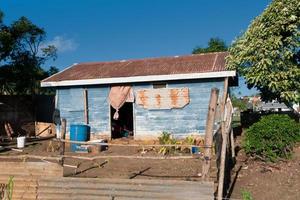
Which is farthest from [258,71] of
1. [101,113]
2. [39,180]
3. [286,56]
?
[39,180]

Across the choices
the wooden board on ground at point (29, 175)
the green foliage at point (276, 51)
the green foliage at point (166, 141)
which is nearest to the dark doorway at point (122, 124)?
the green foliage at point (166, 141)

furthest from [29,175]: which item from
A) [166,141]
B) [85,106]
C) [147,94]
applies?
[85,106]

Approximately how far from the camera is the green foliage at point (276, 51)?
13320 mm

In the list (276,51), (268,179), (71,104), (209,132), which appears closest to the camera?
(209,132)

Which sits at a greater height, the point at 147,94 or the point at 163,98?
the point at 147,94

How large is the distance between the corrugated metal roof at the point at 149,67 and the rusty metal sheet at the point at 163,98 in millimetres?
770

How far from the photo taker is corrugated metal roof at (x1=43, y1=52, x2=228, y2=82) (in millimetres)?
16091

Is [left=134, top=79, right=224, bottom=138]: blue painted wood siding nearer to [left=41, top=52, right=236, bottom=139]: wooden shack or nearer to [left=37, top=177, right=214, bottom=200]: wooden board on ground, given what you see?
[left=41, top=52, right=236, bottom=139]: wooden shack

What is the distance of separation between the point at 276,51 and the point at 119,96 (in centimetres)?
691

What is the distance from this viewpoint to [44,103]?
24.5 meters

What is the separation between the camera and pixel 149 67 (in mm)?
17578

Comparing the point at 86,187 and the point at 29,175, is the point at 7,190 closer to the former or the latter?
the point at 29,175

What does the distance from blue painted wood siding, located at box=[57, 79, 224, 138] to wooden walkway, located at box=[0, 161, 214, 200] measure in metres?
9.60

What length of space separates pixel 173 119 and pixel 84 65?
23.4ft
